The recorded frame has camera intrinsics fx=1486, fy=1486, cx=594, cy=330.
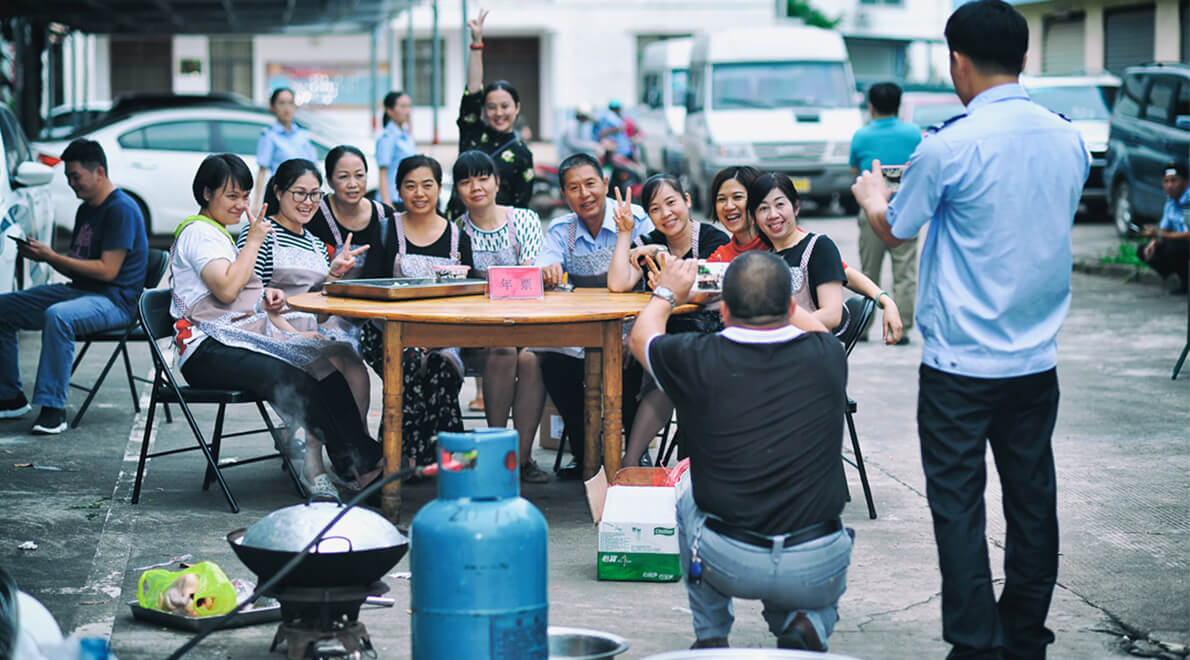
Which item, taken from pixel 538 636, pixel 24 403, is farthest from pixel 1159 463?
pixel 24 403

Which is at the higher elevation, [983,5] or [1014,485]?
[983,5]

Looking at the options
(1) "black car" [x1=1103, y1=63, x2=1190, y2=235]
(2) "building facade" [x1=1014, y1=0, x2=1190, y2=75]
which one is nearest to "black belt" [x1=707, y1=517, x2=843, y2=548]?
(1) "black car" [x1=1103, y1=63, x2=1190, y2=235]

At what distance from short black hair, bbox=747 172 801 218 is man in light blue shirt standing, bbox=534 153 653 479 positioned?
0.74 m

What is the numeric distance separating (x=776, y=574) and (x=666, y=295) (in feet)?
3.03

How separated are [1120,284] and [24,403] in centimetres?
996

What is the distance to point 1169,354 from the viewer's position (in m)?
10.1

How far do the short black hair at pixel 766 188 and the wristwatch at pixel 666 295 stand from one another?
167 cm

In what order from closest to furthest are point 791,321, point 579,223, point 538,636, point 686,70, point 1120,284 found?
point 538,636
point 791,321
point 579,223
point 1120,284
point 686,70

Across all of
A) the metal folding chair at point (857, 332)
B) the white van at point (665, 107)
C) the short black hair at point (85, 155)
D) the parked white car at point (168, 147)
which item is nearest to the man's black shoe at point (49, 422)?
the short black hair at point (85, 155)

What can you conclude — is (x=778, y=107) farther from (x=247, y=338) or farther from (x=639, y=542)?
(x=639, y=542)

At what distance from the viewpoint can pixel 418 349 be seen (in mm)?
6598

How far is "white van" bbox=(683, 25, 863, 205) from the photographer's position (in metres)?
19.8

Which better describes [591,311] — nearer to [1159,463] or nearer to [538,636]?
[538,636]

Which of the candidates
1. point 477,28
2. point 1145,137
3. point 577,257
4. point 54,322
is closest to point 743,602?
point 577,257
